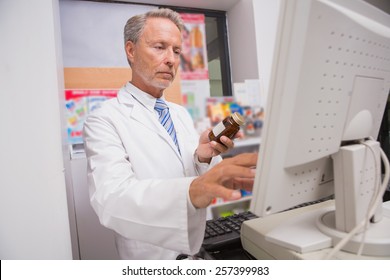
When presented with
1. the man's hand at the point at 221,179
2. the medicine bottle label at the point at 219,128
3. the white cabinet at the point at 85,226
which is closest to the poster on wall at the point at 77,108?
the white cabinet at the point at 85,226

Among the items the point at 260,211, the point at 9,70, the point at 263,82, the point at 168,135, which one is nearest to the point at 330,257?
the point at 260,211

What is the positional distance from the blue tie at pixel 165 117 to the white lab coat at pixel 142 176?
0.02m

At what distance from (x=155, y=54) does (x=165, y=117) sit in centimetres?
23


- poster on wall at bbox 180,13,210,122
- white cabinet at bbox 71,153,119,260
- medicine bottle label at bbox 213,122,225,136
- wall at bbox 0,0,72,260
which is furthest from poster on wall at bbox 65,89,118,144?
medicine bottle label at bbox 213,122,225,136

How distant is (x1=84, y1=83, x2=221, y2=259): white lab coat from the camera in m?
0.49

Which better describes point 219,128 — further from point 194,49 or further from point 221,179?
point 194,49

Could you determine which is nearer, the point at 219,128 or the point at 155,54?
the point at 219,128

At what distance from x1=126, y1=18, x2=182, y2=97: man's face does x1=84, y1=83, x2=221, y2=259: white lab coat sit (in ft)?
0.19

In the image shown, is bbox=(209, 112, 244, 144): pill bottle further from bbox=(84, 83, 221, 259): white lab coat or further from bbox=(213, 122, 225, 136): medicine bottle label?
bbox=(84, 83, 221, 259): white lab coat

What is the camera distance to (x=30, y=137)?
64 centimetres

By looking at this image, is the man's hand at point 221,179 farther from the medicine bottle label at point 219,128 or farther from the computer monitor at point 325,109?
the medicine bottle label at point 219,128

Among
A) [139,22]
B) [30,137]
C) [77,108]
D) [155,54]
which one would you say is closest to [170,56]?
[155,54]

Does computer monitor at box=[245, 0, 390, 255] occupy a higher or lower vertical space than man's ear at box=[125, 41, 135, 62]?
lower

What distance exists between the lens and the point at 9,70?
0.62m
